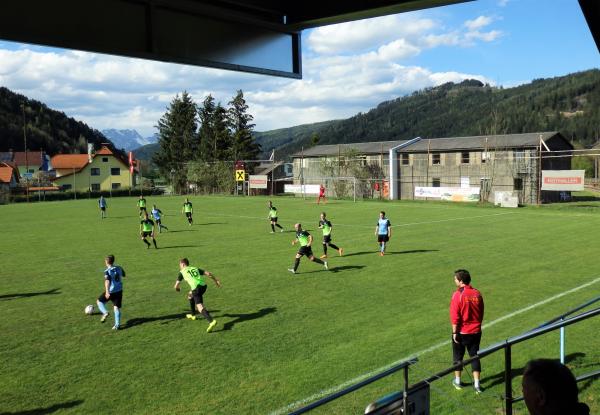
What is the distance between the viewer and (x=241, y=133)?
305 ft

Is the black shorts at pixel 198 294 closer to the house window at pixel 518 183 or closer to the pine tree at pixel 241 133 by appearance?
the house window at pixel 518 183

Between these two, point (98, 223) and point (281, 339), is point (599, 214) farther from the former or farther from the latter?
point (98, 223)

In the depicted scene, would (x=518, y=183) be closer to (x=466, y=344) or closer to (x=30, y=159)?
(x=466, y=344)

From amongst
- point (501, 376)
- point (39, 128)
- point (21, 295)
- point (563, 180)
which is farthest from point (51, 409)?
point (39, 128)

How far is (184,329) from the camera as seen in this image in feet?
38.7

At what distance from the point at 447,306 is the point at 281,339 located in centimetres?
477

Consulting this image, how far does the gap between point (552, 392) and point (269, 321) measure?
993 cm

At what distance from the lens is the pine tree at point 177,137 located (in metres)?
98.8

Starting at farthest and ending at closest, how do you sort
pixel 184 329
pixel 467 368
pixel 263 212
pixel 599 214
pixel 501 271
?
1. pixel 263 212
2. pixel 599 214
3. pixel 501 271
4. pixel 184 329
5. pixel 467 368

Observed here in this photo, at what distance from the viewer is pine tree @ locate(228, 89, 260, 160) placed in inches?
3639

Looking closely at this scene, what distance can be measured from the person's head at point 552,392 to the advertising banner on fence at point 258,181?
67.0 m

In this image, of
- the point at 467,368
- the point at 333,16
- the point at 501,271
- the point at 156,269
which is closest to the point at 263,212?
the point at 156,269

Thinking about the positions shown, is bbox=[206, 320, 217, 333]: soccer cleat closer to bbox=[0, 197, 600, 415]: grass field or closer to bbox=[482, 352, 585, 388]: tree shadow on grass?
bbox=[0, 197, 600, 415]: grass field

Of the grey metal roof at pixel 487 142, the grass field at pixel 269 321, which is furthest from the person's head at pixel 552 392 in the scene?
the grey metal roof at pixel 487 142
